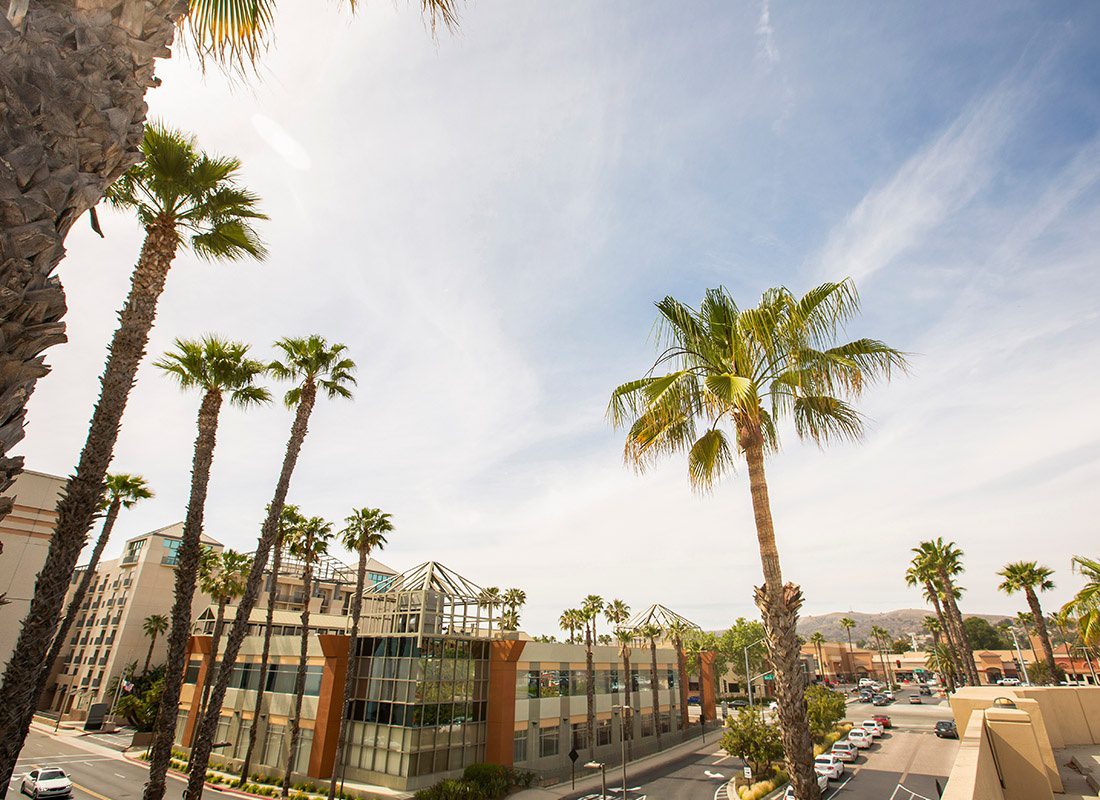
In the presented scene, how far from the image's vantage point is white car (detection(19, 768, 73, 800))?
2289 centimetres

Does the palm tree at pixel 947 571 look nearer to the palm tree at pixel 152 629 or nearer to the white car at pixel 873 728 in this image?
the white car at pixel 873 728

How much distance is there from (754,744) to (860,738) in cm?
1422

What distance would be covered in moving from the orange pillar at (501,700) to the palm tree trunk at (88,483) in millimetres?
25533

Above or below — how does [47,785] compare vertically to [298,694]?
below

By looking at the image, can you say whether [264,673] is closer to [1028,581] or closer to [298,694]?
[298,694]

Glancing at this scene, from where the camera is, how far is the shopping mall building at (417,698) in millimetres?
28203

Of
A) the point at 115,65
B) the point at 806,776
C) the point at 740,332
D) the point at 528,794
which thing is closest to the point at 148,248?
the point at 115,65

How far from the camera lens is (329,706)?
97.6 ft

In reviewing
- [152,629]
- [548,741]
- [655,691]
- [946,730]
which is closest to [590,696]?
[548,741]

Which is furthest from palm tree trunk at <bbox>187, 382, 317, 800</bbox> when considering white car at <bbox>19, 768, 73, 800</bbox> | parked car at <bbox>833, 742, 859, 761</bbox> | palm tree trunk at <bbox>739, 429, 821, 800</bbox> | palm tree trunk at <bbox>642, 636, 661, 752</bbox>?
palm tree trunk at <bbox>642, 636, 661, 752</bbox>

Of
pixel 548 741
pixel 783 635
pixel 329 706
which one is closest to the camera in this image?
pixel 783 635

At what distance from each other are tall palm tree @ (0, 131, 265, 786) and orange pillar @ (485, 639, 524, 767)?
26.5 m

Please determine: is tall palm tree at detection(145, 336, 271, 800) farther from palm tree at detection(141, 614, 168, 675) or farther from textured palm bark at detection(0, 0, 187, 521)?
palm tree at detection(141, 614, 168, 675)

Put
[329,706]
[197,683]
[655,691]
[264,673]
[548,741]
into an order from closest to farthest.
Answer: [329,706], [264,673], [548,741], [197,683], [655,691]
